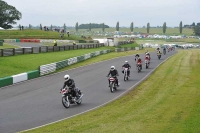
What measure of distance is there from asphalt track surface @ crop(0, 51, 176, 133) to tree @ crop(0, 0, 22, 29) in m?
84.7

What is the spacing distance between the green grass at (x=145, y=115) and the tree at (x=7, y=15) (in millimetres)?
94212

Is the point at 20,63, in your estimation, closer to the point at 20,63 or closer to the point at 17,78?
the point at 20,63

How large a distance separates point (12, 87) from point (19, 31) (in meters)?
71.7

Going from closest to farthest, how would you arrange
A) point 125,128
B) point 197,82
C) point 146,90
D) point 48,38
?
1. point 125,128
2. point 146,90
3. point 197,82
4. point 48,38

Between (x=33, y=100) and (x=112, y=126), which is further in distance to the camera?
(x=33, y=100)

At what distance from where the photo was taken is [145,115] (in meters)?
16.8

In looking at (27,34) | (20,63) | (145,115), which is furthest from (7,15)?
(145,115)

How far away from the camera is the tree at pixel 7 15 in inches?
4500

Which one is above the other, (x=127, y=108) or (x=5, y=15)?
(x=5, y=15)

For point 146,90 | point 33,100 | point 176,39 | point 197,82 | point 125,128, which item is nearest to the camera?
point 125,128

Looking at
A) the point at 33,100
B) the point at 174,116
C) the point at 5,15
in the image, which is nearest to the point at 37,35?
the point at 5,15

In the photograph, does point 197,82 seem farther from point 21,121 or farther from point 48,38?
point 48,38

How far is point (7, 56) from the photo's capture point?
42.8 metres

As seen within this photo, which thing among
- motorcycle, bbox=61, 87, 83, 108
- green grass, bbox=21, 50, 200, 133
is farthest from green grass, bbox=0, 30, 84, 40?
motorcycle, bbox=61, 87, 83, 108
